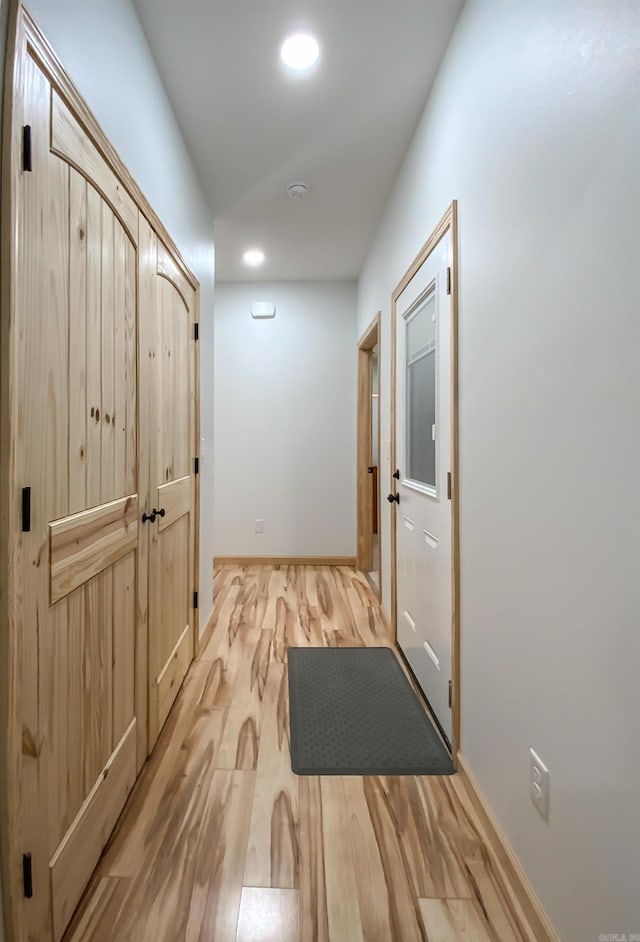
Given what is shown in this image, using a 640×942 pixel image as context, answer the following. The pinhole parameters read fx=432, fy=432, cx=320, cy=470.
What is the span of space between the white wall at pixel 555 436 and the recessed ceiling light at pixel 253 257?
2.32 metres

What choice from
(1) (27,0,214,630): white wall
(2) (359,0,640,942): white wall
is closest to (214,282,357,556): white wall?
(1) (27,0,214,630): white wall

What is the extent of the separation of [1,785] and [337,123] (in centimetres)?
268

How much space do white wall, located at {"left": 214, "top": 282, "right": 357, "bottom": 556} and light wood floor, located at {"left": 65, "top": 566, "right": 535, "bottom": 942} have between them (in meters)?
2.49

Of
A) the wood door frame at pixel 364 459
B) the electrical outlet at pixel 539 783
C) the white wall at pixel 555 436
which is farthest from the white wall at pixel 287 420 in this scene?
the electrical outlet at pixel 539 783

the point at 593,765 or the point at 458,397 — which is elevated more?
the point at 458,397

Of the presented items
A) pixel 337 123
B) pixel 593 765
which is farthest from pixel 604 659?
pixel 337 123

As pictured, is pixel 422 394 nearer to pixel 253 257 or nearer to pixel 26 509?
pixel 26 509

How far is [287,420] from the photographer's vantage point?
4.32 meters

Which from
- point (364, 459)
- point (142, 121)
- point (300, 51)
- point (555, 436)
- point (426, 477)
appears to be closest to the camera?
point (555, 436)

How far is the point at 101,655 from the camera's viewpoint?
1209mm

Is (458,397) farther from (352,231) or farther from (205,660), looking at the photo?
(352,231)

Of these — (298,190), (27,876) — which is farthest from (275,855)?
(298,190)

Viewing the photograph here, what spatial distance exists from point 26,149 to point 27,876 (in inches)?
56.1

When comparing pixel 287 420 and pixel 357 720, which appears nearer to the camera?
pixel 357 720
